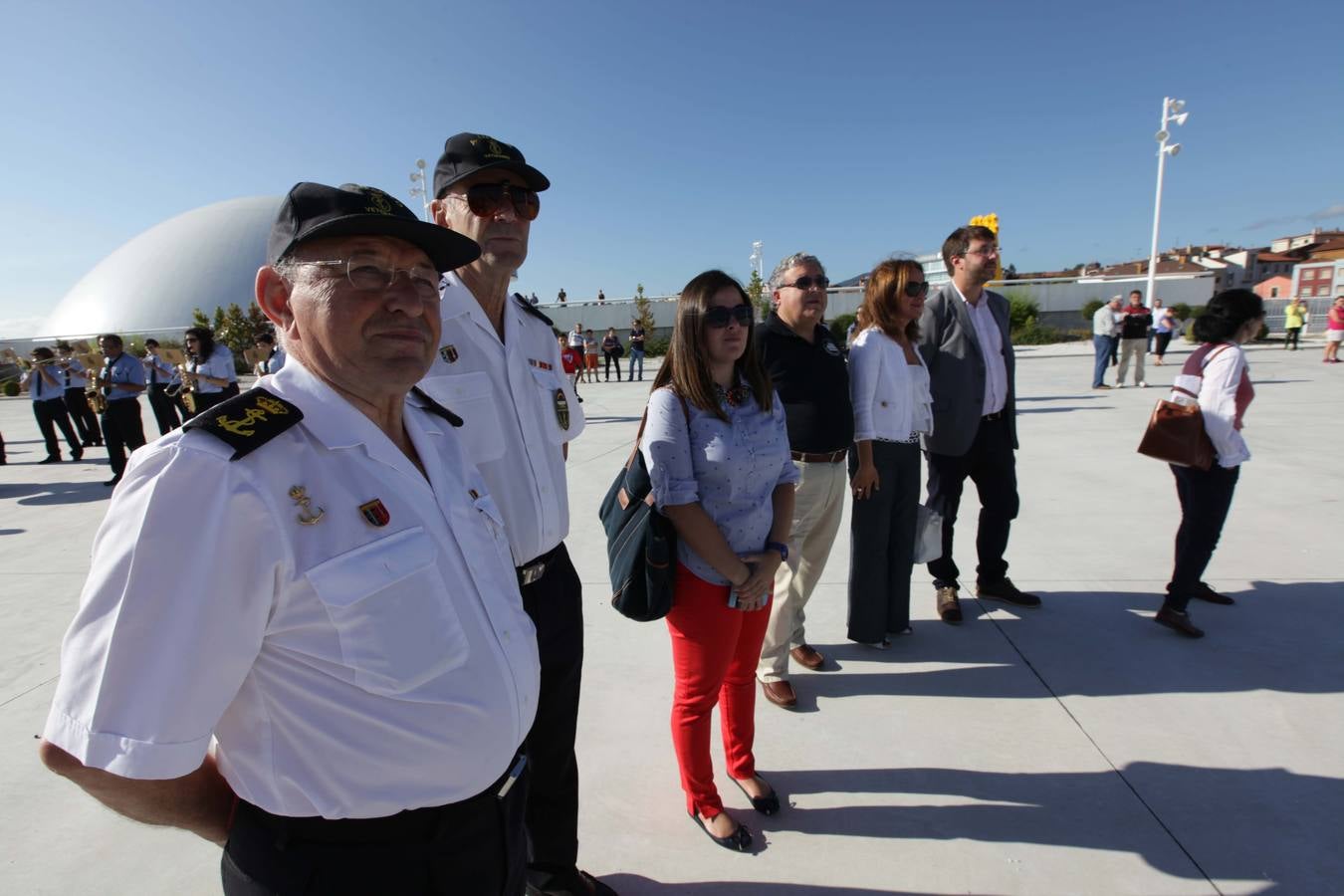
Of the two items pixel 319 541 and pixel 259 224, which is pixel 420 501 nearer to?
pixel 319 541

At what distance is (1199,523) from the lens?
331 cm

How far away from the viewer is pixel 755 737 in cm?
275

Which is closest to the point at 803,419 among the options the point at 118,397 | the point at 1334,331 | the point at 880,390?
the point at 880,390

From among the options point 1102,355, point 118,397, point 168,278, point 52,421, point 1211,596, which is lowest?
point 1211,596

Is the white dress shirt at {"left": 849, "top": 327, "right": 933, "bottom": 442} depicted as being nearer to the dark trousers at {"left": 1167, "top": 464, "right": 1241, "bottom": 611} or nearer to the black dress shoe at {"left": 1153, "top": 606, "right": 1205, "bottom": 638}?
the dark trousers at {"left": 1167, "top": 464, "right": 1241, "bottom": 611}

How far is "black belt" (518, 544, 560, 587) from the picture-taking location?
6.09 ft

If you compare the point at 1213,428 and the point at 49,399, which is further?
the point at 49,399

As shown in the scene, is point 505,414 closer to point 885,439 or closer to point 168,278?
point 885,439

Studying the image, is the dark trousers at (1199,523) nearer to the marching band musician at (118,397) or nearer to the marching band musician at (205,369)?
the marching band musician at (205,369)

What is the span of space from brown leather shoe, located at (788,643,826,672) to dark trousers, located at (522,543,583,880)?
59.6 inches

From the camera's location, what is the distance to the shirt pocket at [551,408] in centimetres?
203

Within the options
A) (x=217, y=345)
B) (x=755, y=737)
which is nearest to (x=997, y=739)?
A: (x=755, y=737)

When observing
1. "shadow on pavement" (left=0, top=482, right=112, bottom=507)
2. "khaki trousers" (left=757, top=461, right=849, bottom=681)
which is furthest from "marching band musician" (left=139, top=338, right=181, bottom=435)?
"khaki trousers" (left=757, top=461, right=849, bottom=681)

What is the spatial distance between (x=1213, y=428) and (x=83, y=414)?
43.1 ft
